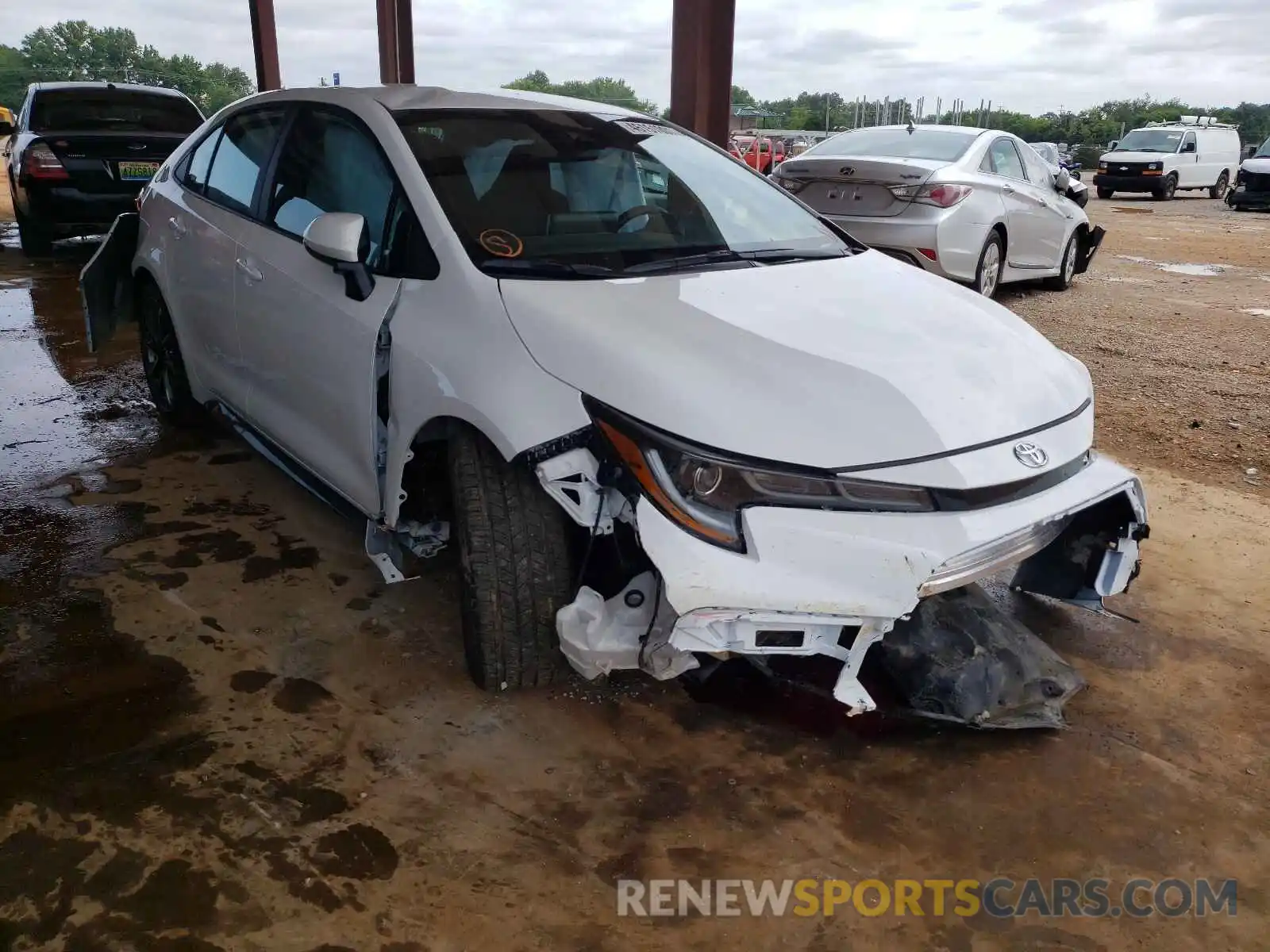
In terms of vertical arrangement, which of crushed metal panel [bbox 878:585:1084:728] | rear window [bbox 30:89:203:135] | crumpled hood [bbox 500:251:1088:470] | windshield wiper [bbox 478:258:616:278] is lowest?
crushed metal panel [bbox 878:585:1084:728]

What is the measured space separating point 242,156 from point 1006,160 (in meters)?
6.69

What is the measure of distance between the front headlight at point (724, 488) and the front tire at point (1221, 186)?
25.9 metres

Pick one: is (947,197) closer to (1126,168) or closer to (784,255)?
(784,255)

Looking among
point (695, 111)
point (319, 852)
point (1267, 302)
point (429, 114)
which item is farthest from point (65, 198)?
point (1267, 302)

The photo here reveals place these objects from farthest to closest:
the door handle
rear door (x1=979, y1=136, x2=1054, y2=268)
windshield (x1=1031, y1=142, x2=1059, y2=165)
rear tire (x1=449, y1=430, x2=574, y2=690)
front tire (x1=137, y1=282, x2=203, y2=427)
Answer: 1. windshield (x1=1031, y1=142, x2=1059, y2=165)
2. rear door (x1=979, y1=136, x2=1054, y2=268)
3. front tire (x1=137, y1=282, x2=203, y2=427)
4. the door handle
5. rear tire (x1=449, y1=430, x2=574, y2=690)

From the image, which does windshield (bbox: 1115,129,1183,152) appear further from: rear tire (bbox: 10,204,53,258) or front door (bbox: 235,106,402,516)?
front door (bbox: 235,106,402,516)

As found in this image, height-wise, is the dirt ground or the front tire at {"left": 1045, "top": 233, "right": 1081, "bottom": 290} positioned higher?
the front tire at {"left": 1045, "top": 233, "right": 1081, "bottom": 290}

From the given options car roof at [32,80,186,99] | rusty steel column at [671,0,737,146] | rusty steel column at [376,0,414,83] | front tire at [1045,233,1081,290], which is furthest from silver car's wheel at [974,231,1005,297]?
car roof at [32,80,186,99]

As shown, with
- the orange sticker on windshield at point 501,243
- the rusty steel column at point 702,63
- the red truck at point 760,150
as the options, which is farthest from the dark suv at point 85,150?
the red truck at point 760,150

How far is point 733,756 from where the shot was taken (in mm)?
2529

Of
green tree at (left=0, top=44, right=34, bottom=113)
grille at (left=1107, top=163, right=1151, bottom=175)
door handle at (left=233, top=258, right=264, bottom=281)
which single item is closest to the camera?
door handle at (left=233, top=258, right=264, bottom=281)

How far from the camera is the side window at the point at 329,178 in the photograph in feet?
9.77

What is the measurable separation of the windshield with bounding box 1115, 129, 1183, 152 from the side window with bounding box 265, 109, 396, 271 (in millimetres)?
23080

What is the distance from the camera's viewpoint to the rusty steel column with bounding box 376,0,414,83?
465 inches
